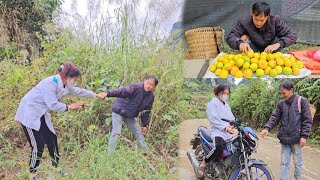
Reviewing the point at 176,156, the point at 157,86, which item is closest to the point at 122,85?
the point at 157,86

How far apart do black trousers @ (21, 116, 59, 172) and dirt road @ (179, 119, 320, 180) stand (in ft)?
1.75

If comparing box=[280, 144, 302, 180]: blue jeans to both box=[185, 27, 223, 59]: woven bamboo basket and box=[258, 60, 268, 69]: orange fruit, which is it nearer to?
box=[258, 60, 268, 69]: orange fruit

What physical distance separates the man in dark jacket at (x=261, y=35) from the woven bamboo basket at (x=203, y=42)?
0.60ft

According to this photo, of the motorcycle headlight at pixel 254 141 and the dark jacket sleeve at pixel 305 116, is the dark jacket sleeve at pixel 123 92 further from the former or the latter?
the dark jacket sleeve at pixel 305 116

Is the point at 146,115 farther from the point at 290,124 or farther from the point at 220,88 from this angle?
the point at 290,124

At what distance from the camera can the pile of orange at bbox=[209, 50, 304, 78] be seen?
1467 mm

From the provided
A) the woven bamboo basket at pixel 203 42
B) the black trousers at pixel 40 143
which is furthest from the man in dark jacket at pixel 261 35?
the black trousers at pixel 40 143

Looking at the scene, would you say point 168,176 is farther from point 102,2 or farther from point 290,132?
point 102,2

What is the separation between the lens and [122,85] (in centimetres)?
168

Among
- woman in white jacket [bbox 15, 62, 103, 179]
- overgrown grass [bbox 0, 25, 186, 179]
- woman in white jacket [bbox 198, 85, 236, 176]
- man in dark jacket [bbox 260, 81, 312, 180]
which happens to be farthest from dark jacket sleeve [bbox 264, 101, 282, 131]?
woman in white jacket [bbox 15, 62, 103, 179]

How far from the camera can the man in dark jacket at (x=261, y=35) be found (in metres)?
1.52

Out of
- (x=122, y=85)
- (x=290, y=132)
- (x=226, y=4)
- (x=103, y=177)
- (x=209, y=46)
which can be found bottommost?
(x=103, y=177)

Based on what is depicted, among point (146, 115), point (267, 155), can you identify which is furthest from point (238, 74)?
point (146, 115)

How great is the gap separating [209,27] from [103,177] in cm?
83
